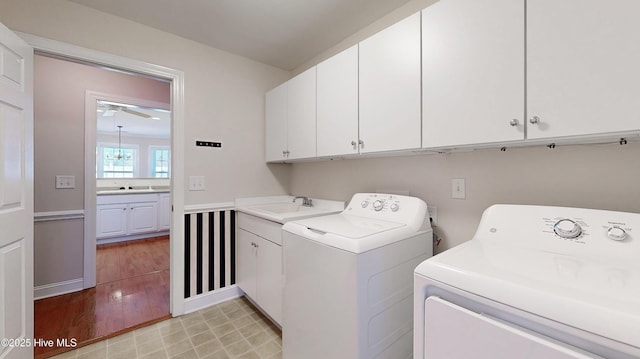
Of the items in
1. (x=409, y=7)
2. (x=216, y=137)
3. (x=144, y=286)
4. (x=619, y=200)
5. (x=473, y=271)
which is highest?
(x=409, y=7)

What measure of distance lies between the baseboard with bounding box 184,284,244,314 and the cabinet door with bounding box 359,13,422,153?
1.86 metres

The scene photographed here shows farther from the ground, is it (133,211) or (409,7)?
(409,7)

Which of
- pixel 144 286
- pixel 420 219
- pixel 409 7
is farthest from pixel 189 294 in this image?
pixel 409 7

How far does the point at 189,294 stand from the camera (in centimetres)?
216

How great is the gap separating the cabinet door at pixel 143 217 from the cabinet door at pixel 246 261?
3.28 meters

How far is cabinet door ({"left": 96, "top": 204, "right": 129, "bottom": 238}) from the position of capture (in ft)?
13.7

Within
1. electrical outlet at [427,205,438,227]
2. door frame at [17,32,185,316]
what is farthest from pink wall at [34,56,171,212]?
electrical outlet at [427,205,438,227]

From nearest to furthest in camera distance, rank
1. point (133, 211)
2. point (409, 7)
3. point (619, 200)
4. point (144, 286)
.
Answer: point (619, 200) → point (409, 7) → point (144, 286) → point (133, 211)

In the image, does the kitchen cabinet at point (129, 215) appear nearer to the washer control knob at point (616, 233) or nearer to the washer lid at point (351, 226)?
the washer lid at point (351, 226)

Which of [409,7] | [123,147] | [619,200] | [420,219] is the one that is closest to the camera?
[619,200]

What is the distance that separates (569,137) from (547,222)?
335 millimetres

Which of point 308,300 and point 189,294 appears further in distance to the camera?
point 189,294

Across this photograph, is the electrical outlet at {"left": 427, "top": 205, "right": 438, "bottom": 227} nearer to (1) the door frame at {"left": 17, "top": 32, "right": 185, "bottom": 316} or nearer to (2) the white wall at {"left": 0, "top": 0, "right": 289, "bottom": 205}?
(2) the white wall at {"left": 0, "top": 0, "right": 289, "bottom": 205}

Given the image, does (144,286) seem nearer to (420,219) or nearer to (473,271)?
(420,219)
